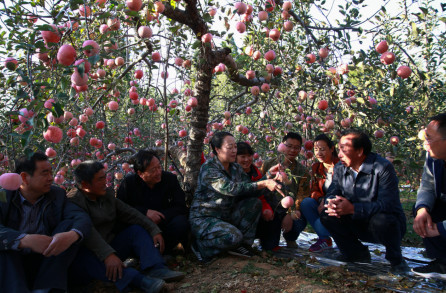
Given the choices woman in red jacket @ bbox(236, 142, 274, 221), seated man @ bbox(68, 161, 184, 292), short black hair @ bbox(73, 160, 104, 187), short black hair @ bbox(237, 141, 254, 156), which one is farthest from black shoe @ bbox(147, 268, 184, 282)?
short black hair @ bbox(237, 141, 254, 156)

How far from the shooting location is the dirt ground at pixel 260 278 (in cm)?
205

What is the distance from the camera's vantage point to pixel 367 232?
8.50ft

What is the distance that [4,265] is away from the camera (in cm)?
190

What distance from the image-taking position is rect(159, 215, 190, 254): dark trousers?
9.15 feet

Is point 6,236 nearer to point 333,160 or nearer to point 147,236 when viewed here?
point 147,236

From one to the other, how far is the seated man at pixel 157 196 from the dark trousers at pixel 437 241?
1664 millimetres

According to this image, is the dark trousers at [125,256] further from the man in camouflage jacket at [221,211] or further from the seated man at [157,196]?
the man in camouflage jacket at [221,211]

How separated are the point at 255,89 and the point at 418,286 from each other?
2111mm

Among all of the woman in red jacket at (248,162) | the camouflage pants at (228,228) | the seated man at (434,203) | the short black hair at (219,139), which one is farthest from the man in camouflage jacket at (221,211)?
the seated man at (434,203)

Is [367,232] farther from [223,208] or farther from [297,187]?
[223,208]

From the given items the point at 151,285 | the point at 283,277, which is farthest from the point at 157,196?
the point at 283,277

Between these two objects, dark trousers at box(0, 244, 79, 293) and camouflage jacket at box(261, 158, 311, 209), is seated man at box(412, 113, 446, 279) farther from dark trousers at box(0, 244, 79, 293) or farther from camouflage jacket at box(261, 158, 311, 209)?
dark trousers at box(0, 244, 79, 293)

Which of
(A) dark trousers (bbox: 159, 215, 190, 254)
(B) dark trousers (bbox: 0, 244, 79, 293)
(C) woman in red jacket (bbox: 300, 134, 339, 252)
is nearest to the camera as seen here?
(B) dark trousers (bbox: 0, 244, 79, 293)

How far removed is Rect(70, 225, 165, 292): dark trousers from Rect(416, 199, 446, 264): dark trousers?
167cm
